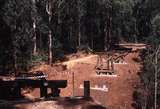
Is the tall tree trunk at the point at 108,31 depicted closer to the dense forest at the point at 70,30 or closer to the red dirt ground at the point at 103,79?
the dense forest at the point at 70,30

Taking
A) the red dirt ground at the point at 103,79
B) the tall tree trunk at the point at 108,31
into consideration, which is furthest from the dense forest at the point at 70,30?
the red dirt ground at the point at 103,79

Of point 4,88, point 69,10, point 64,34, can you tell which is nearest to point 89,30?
point 64,34

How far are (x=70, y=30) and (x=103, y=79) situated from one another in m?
31.9

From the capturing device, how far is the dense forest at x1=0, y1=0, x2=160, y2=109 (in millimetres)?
41375

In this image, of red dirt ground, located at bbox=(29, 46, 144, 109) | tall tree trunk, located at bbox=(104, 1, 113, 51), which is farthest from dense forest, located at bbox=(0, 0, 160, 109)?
red dirt ground, located at bbox=(29, 46, 144, 109)

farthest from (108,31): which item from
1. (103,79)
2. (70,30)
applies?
(103,79)

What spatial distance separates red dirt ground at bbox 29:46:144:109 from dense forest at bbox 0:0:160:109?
150 centimetres

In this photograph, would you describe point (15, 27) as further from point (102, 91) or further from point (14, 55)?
point (102, 91)

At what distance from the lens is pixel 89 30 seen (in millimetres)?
74062

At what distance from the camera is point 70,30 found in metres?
70.1

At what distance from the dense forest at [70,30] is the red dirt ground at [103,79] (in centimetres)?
150

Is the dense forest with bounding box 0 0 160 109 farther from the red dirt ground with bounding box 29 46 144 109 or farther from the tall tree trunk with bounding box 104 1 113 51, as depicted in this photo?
the red dirt ground with bounding box 29 46 144 109

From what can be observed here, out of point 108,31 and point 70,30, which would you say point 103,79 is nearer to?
point 108,31

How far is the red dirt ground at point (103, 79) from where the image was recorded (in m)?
34.5
